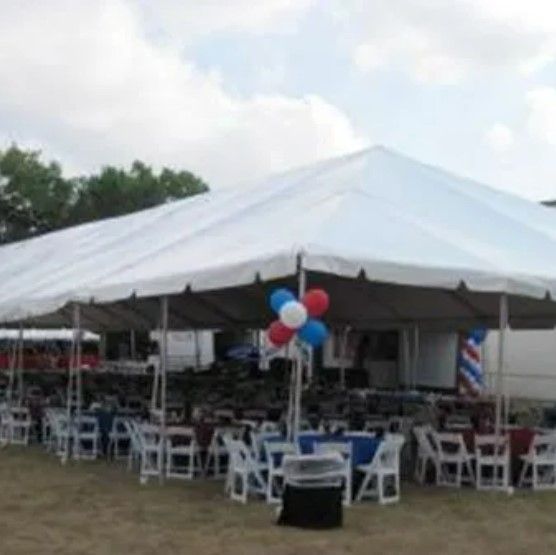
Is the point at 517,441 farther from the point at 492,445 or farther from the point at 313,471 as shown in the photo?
the point at 313,471

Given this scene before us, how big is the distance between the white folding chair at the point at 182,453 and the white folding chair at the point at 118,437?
195cm

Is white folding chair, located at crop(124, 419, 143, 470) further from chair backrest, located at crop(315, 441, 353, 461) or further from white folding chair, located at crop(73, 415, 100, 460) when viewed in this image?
chair backrest, located at crop(315, 441, 353, 461)

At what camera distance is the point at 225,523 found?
940 centimetres

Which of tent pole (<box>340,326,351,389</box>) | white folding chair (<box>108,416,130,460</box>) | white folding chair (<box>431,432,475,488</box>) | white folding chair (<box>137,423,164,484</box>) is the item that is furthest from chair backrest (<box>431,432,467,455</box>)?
tent pole (<box>340,326,351,389</box>)

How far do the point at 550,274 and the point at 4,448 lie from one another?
7980mm

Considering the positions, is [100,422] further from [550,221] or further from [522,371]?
[522,371]

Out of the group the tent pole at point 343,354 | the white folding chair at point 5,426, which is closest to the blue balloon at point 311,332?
the white folding chair at point 5,426

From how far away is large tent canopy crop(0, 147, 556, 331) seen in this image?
36.2ft

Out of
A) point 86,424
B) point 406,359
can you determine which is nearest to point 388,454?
point 86,424

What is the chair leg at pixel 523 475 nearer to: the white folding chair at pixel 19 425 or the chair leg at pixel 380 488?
the chair leg at pixel 380 488

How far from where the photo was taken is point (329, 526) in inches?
359

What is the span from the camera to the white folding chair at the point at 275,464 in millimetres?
10344

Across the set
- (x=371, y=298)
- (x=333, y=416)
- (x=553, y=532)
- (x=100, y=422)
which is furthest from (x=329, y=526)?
(x=371, y=298)

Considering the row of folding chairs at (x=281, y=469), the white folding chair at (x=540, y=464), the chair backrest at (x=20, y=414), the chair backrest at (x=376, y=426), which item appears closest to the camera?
the row of folding chairs at (x=281, y=469)
